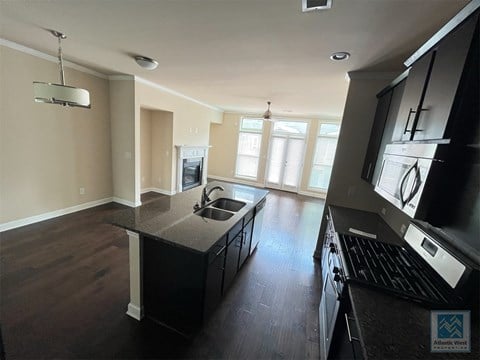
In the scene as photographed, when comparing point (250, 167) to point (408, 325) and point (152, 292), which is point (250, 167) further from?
point (408, 325)

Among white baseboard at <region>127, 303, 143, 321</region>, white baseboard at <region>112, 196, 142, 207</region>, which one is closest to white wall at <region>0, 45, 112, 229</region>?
white baseboard at <region>112, 196, 142, 207</region>

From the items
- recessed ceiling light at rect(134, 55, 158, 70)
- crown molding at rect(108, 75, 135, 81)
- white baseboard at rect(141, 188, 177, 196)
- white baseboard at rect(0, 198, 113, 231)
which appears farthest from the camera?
white baseboard at rect(141, 188, 177, 196)

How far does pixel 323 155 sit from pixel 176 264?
6.05 meters

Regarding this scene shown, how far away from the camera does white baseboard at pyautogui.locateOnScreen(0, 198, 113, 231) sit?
2.96 meters

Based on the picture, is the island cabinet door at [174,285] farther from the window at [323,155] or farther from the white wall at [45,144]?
the window at [323,155]

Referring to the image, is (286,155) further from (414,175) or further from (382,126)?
(414,175)

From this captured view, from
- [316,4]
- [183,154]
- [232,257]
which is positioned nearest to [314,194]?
[183,154]

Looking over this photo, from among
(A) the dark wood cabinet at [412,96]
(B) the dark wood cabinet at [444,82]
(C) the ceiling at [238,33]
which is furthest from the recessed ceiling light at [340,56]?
(B) the dark wood cabinet at [444,82]

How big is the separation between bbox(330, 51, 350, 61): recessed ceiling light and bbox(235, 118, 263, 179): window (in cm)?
506

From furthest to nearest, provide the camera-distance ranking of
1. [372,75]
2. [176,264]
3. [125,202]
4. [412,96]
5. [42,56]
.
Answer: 1. [125,202]
2. [42,56]
3. [372,75]
4. [176,264]
5. [412,96]

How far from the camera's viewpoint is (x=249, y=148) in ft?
24.4

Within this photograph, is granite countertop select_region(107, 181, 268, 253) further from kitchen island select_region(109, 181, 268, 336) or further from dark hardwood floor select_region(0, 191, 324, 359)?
dark hardwood floor select_region(0, 191, 324, 359)

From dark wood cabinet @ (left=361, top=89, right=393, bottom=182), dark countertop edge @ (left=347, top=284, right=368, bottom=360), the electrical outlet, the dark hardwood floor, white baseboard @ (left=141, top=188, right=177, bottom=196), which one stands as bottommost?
the dark hardwood floor

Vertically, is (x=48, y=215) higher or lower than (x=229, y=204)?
lower
